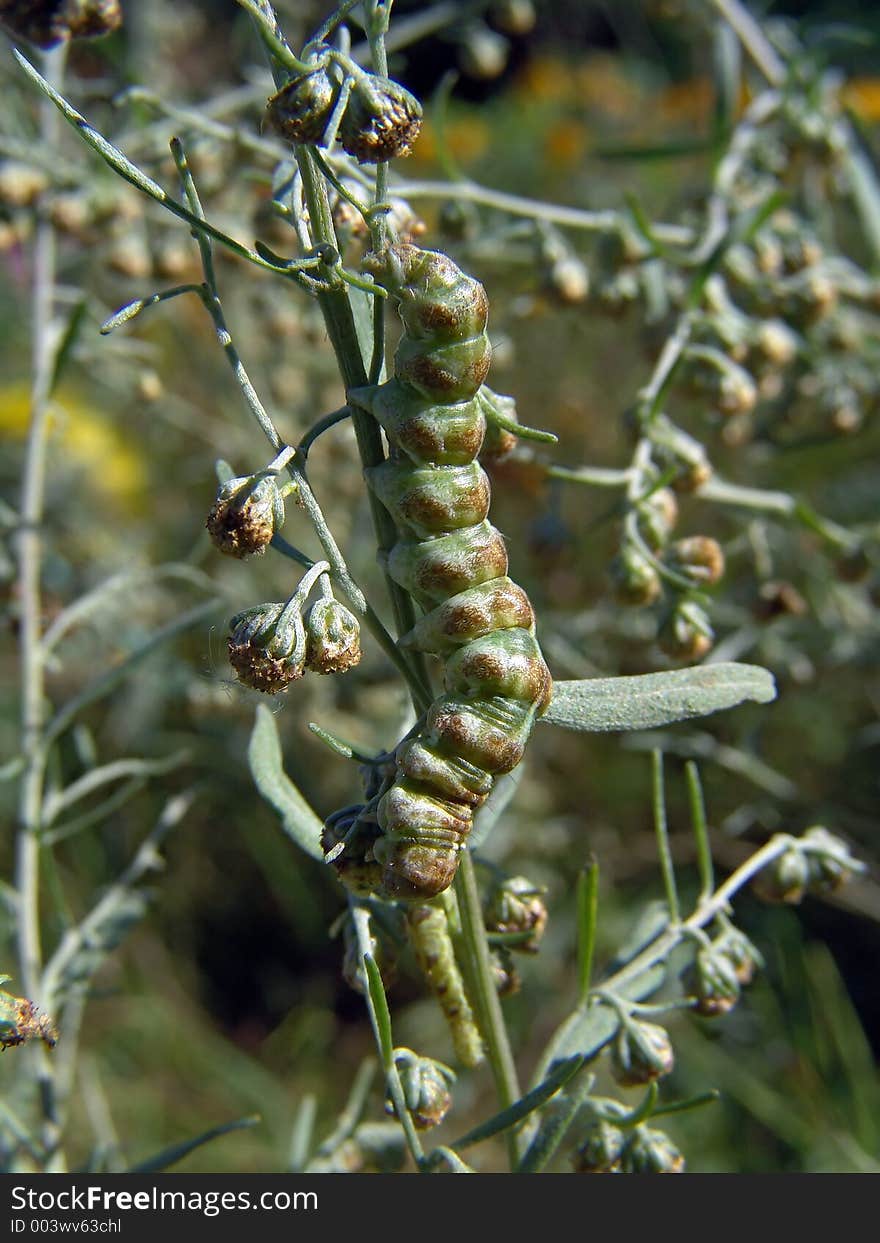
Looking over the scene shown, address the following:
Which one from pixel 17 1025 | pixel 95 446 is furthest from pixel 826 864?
pixel 95 446

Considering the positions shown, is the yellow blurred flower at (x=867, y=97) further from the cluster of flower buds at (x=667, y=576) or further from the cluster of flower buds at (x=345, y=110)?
the cluster of flower buds at (x=345, y=110)

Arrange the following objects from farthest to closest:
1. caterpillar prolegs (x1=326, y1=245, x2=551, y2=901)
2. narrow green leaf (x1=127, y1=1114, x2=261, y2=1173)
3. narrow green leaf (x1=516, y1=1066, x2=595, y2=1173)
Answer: narrow green leaf (x1=127, y1=1114, x2=261, y2=1173) < narrow green leaf (x1=516, y1=1066, x2=595, y2=1173) < caterpillar prolegs (x1=326, y1=245, x2=551, y2=901)

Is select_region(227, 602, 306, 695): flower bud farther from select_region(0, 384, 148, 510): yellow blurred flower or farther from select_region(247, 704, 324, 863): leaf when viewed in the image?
select_region(0, 384, 148, 510): yellow blurred flower

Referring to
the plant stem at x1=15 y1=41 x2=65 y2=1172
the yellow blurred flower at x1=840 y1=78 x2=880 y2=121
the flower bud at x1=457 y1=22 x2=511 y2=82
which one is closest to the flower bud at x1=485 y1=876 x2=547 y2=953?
the plant stem at x1=15 y1=41 x2=65 y2=1172

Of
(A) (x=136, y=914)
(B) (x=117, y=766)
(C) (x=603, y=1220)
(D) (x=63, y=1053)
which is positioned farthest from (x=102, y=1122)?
(C) (x=603, y=1220)

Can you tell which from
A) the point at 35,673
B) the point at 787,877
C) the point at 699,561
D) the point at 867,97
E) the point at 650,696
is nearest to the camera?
the point at 650,696

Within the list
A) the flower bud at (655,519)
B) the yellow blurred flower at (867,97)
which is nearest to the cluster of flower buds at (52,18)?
the flower bud at (655,519)

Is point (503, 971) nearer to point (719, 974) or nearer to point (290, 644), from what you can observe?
point (719, 974)
